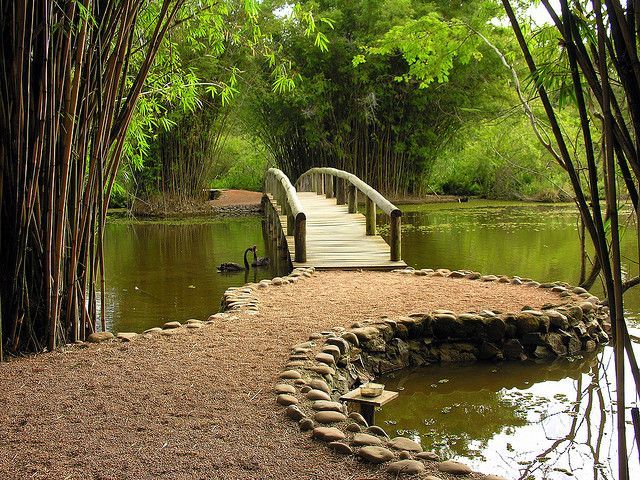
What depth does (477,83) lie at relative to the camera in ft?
46.0

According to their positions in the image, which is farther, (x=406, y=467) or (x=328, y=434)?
(x=328, y=434)

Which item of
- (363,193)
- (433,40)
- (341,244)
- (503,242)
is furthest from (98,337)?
(503,242)

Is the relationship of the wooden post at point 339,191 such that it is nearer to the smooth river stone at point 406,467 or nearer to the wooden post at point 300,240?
the wooden post at point 300,240

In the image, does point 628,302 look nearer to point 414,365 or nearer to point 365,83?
point 414,365

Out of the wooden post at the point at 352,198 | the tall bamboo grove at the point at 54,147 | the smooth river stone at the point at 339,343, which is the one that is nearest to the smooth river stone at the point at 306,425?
the smooth river stone at the point at 339,343

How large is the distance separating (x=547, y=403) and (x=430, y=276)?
2.29 m

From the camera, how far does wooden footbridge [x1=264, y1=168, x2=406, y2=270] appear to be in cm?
632

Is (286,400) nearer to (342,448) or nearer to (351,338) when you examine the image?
(342,448)

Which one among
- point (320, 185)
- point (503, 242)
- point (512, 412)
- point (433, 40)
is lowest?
point (512, 412)

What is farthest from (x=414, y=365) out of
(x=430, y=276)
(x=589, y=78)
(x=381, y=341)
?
(x=589, y=78)

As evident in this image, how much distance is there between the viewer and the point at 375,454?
2359 mm

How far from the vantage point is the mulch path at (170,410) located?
7.55 ft

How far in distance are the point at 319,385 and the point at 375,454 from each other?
0.76 m

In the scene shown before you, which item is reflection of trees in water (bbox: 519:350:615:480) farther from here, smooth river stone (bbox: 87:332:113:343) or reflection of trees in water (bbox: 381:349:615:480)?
smooth river stone (bbox: 87:332:113:343)
